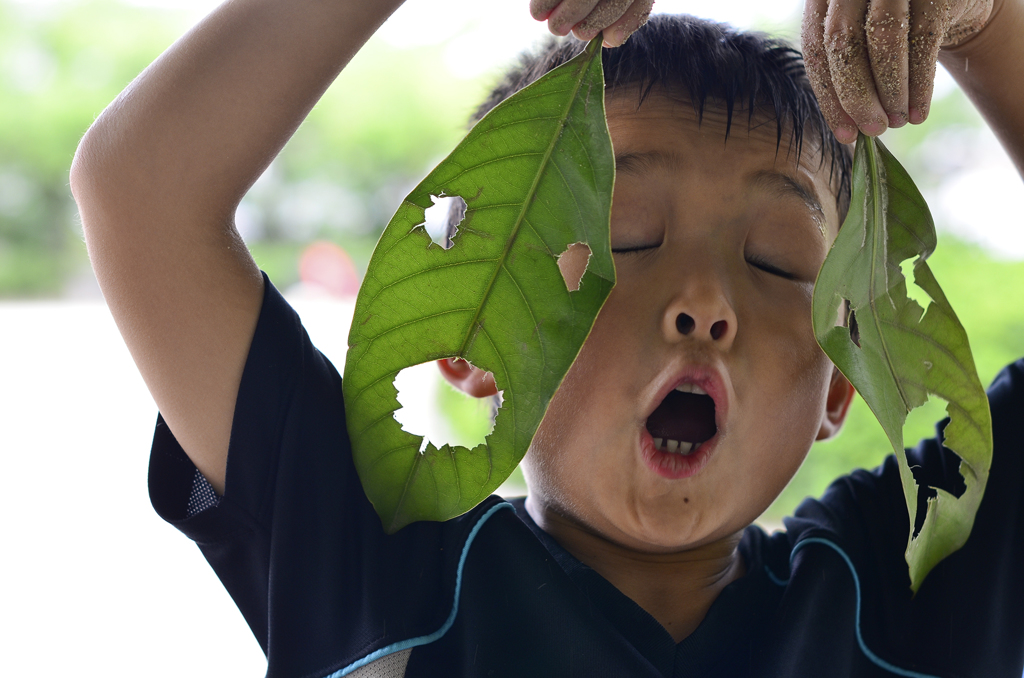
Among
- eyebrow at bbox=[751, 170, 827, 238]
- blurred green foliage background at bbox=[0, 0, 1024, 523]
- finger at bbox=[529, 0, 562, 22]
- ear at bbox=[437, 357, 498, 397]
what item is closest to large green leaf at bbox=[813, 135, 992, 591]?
eyebrow at bbox=[751, 170, 827, 238]

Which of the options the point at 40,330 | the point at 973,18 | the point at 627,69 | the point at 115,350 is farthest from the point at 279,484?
the point at 40,330

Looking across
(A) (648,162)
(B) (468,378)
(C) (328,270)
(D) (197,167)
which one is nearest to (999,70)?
(A) (648,162)

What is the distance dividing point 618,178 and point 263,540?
37cm

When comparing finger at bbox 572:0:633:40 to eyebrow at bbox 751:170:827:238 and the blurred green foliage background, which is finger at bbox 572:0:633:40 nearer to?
eyebrow at bbox 751:170:827:238

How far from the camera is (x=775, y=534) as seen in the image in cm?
82

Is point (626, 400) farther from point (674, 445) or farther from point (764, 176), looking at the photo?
point (764, 176)

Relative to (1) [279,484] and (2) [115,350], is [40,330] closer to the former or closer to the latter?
(2) [115,350]

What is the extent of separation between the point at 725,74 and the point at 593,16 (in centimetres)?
26

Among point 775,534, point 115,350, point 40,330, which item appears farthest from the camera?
point 40,330

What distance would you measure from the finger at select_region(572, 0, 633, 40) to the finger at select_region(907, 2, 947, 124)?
169mm

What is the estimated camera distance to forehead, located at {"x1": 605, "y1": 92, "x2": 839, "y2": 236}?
651mm

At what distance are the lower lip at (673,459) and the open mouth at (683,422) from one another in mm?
27

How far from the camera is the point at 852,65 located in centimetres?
A: 50

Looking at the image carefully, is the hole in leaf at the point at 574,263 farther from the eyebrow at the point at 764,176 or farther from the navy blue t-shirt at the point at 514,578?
the navy blue t-shirt at the point at 514,578
